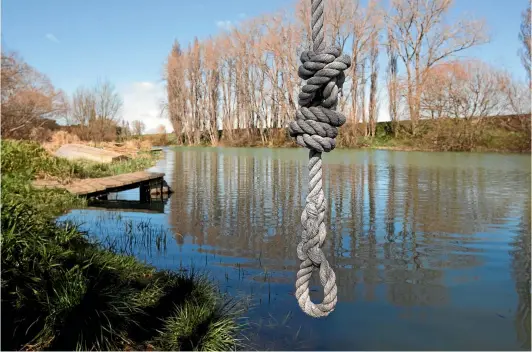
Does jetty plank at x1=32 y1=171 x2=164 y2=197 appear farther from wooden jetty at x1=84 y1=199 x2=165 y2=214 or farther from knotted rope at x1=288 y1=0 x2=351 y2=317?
knotted rope at x1=288 y1=0 x2=351 y2=317

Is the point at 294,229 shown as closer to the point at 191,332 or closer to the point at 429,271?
the point at 429,271

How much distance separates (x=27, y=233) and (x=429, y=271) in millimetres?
4091

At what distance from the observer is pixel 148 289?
11.7 ft

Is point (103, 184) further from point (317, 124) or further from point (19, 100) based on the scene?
point (19, 100)

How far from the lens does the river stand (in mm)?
3436

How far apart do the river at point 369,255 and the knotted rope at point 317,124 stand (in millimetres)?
1798

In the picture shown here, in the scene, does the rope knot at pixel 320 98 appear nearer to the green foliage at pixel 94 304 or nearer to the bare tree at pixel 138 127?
the green foliage at pixel 94 304

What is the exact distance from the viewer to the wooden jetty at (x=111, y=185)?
882cm

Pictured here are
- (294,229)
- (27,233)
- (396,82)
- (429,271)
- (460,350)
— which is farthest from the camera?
(396,82)

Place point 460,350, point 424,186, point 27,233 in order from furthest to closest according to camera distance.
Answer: point 424,186 → point 27,233 → point 460,350

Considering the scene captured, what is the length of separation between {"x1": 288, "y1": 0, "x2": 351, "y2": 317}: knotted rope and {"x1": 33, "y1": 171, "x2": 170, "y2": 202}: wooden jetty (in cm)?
799

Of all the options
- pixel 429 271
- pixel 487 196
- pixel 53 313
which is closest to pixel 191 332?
pixel 53 313

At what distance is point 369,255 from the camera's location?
536cm

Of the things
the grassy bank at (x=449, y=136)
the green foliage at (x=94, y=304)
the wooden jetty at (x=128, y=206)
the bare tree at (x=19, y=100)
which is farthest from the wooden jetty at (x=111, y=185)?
the grassy bank at (x=449, y=136)
